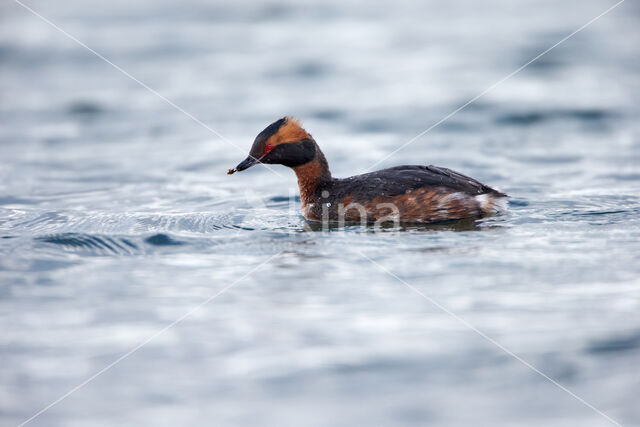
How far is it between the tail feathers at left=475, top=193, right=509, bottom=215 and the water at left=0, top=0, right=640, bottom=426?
0.34 feet

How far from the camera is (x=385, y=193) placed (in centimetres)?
755

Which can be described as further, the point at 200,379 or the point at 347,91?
the point at 347,91

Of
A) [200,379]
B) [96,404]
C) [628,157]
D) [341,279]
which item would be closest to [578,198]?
[628,157]

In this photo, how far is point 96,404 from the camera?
15.0 feet

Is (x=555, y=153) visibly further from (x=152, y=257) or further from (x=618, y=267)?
(x=152, y=257)

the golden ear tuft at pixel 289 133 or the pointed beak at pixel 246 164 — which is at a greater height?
the golden ear tuft at pixel 289 133

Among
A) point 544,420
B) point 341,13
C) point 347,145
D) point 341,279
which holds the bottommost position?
point 544,420

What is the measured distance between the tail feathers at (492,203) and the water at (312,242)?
10 cm

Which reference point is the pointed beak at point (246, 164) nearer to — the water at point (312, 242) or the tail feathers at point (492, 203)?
the water at point (312, 242)

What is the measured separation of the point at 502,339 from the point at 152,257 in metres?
2.98

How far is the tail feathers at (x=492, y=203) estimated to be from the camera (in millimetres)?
7668

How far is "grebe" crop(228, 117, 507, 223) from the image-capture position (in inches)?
297

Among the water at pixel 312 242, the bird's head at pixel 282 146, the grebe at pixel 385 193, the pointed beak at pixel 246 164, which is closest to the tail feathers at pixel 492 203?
the grebe at pixel 385 193

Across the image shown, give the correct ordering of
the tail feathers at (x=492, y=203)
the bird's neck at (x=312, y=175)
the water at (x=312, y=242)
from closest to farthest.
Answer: the water at (x=312, y=242), the tail feathers at (x=492, y=203), the bird's neck at (x=312, y=175)
